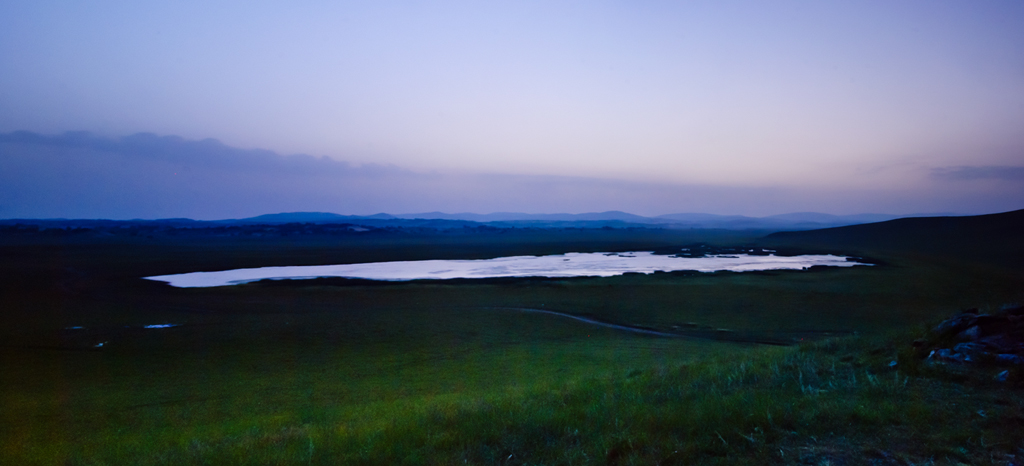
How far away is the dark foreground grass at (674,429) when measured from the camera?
17.7 feet

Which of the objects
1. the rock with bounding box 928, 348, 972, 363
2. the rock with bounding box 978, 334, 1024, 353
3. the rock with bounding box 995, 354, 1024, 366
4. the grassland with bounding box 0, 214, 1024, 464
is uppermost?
the rock with bounding box 978, 334, 1024, 353

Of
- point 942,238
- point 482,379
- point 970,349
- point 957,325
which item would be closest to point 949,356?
point 970,349

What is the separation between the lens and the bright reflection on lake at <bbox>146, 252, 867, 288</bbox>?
42.4 metres

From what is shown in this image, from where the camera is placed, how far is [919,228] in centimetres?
8469

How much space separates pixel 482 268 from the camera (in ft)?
166

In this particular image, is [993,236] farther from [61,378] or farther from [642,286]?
[61,378]

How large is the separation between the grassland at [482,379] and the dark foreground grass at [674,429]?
0.04m

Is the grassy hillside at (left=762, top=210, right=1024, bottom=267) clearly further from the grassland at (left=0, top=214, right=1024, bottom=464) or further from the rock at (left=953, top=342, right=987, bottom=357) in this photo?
the rock at (left=953, top=342, right=987, bottom=357)

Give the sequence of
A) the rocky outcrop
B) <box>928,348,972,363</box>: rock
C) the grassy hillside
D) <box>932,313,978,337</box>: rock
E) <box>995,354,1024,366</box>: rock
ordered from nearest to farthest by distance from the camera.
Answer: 1. <box>995,354,1024,366</box>: rock
2. the rocky outcrop
3. <box>928,348,972,363</box>: rock
4. <box>932,313,978,337</box>: rock
5. the grassy hillside

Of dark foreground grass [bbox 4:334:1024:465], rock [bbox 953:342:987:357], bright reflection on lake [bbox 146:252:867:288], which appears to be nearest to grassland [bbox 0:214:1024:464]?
dark foreground grass [bbox 4:334:1024:465]

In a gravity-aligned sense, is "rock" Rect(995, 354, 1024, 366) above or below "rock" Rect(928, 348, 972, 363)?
above

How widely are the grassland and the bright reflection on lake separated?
20.5ft

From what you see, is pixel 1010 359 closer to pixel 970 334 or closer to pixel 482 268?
pixel 970 334

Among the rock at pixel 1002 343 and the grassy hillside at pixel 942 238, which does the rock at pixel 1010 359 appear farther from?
the grassy hillside at pixel 942 238
